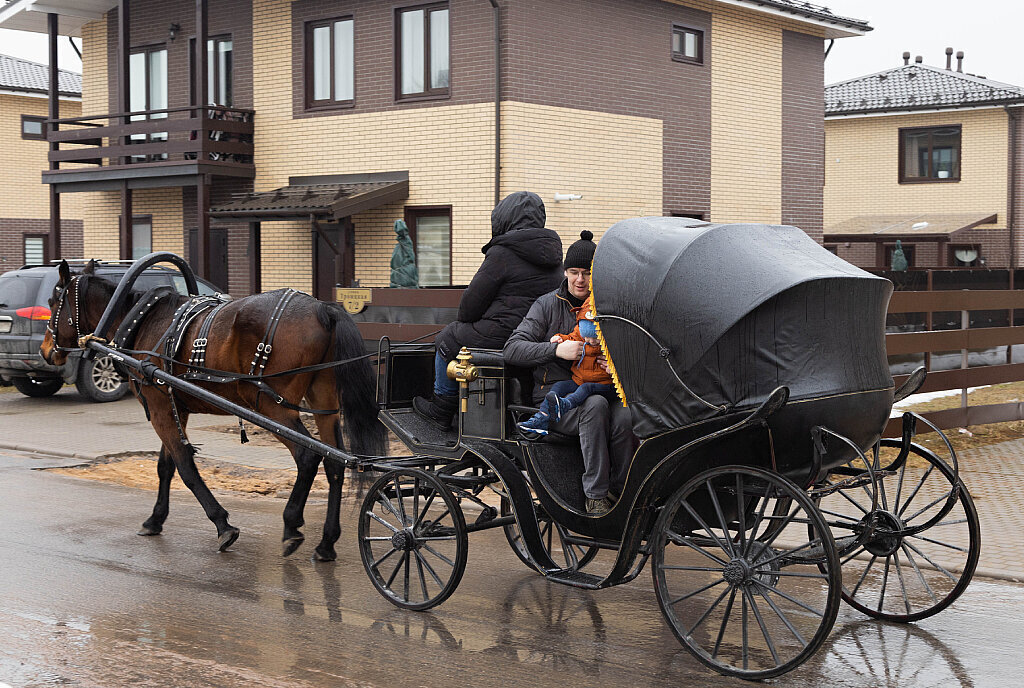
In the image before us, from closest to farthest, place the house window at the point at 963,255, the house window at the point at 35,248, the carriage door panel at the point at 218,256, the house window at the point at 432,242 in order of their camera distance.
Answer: the house window at the point at 432,242 → the carriage door panel at the point at 218,256 → the house window at the point at 963,255 → the house window at the point at 35,248

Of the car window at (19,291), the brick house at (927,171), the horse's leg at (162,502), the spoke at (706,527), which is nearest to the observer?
the spoke at (706,527)

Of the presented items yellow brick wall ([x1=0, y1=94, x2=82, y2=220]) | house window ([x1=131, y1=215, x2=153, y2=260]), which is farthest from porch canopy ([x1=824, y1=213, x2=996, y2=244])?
yellow brick wall ([x1=0, y1=94, x2=82, y2=220])

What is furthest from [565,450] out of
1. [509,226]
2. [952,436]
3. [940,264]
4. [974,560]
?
[940,264]

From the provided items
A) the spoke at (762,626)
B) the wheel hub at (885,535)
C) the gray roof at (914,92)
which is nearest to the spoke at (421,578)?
the spoke at (762,626)

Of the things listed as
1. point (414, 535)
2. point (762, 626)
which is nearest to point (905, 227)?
point (414, 535)

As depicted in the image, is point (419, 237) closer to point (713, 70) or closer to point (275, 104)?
point (275, 104)

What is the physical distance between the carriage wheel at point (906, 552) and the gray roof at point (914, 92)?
87.9 ft

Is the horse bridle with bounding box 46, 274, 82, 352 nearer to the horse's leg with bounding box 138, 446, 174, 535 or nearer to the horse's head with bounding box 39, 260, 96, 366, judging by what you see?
the horse's head with bounding box 39, 260, 96, 366

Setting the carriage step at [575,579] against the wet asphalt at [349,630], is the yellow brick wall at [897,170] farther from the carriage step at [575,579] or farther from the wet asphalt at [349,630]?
the carriage step at [575,579]

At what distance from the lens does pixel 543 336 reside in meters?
6.44

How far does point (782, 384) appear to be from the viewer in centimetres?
Result: 522

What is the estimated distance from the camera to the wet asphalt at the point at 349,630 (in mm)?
5430

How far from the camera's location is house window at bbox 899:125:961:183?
110 feet

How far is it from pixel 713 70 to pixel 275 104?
27.1 feet
